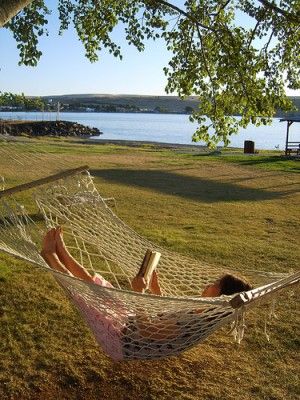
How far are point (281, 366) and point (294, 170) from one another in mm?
10400

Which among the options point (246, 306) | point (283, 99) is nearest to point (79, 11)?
point (283, 99)

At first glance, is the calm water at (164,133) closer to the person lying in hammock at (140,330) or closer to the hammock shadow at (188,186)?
the hammock shadow at (188,186)

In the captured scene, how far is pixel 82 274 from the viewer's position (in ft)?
9.07

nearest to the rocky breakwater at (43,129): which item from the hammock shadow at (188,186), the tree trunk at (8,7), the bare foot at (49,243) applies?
the hammock shadow at (188,186)

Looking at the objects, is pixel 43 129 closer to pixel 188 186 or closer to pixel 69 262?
pixel 188 186

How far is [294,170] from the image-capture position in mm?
12695

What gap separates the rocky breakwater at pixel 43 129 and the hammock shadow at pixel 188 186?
65.4 ft

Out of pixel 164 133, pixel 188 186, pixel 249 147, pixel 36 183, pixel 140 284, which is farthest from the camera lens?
pixel 164 133

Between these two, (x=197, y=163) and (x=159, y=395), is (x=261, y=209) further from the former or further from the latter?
(x=197, y=163)

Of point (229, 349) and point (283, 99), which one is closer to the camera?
point (229, 349)

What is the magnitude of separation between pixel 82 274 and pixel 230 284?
76 cm

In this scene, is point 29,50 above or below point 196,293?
above

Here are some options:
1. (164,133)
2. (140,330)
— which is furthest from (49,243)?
(164,133)

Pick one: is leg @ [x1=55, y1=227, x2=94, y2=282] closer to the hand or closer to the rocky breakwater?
the hand
